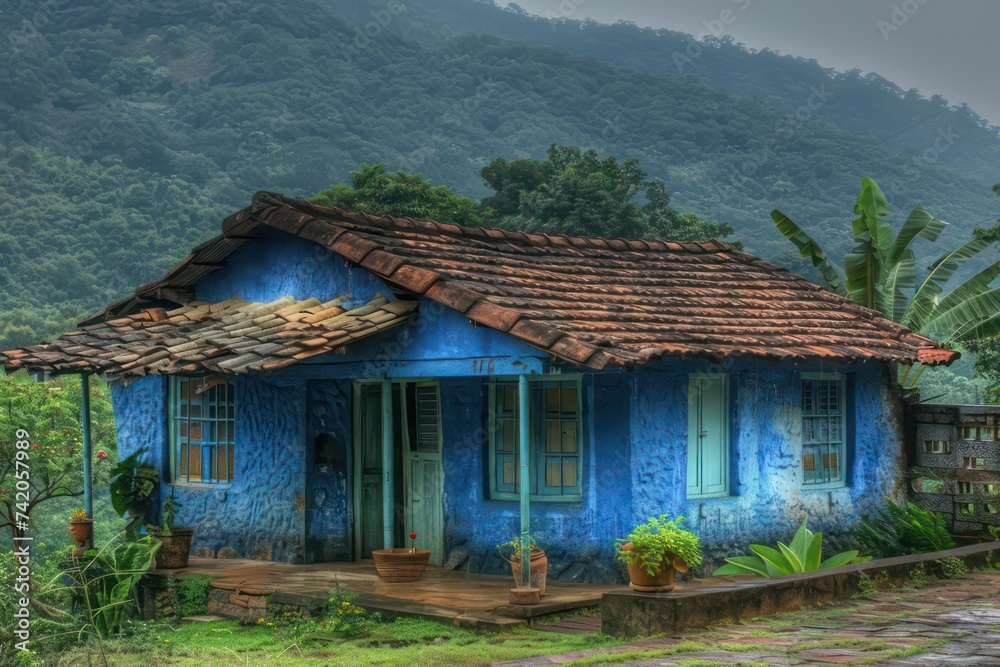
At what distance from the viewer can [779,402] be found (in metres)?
12.7

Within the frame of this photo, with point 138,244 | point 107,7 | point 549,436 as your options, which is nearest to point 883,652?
point 549,436

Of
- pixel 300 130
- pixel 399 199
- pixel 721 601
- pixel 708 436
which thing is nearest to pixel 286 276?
pixel 708 436

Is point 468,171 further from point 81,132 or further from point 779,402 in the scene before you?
point 779,402

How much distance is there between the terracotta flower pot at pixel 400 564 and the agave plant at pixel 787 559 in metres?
2.79

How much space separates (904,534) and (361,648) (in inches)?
259

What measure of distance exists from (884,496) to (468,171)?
47.1m

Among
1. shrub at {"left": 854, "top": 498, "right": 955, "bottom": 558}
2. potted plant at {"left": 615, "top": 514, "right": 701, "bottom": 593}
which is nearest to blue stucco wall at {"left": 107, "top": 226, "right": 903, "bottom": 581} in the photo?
shrub at {"left": 854, "top": 498, "right": 955, "bottom": 558}

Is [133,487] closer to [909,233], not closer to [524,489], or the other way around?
[524,489]

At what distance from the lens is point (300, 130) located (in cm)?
5912

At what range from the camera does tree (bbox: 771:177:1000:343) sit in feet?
57.2

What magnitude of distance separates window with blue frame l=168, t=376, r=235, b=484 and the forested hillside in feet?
104

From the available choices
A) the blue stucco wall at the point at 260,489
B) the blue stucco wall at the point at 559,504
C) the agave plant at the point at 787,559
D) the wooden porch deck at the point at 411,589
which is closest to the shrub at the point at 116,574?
the wooden porch deck at the point at 411,589

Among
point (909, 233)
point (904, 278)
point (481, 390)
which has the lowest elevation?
point (481, 390)

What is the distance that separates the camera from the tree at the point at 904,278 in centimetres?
1744
